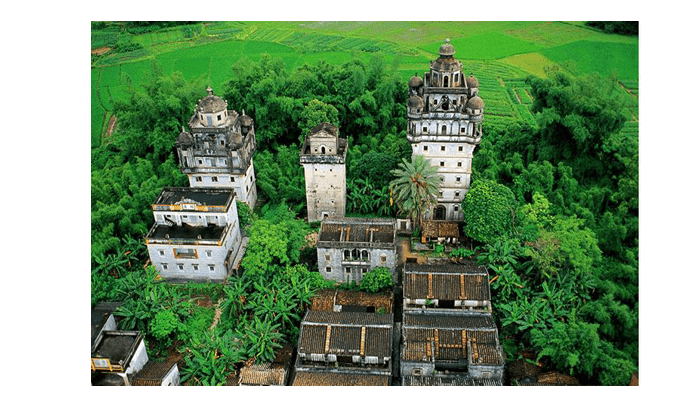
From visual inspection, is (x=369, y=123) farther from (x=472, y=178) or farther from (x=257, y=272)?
(x=257, y=272)

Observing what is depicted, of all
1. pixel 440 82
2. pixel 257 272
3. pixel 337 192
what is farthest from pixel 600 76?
pixel 257 272

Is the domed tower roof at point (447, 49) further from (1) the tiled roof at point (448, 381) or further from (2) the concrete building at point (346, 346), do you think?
(1) the tiled roof at point (448, 381)

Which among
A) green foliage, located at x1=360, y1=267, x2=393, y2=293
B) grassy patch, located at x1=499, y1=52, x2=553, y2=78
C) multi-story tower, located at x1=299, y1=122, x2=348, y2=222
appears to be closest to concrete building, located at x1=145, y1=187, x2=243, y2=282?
multi-story tower, located at x1=299, y1=122, x2=348, y2=222

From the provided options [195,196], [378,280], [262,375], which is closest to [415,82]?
[378,280]

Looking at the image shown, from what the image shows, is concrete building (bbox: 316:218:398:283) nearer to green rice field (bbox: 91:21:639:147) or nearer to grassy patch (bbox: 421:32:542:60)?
green rice field (bbox: 91:21:639:147)

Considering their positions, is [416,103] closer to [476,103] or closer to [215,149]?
[476,103]

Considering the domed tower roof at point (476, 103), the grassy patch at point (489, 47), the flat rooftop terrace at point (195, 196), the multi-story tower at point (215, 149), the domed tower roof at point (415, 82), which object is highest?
the grassy patch at point (489, 47)

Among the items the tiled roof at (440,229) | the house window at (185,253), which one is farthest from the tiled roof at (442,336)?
the house window at (185,253)
